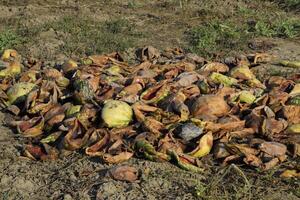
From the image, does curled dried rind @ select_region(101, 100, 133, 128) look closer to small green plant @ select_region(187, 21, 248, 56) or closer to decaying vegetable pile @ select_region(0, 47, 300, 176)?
decaying vegetable pile @ select_region(0, 47, 300, 176)

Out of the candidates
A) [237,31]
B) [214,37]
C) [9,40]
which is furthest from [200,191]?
[9,40]

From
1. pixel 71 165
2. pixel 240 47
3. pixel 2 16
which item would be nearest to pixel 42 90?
pixel 71 165

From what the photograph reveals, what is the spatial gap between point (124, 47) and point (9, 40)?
1.84 meters

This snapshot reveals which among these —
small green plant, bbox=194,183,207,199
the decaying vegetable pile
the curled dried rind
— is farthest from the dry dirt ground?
the curled dried rind

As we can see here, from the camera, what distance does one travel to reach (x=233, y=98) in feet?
19.4

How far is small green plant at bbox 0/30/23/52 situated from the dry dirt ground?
0.02m

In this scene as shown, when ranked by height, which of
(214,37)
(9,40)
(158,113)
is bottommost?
(9,40)

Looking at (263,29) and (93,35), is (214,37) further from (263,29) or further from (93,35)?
(93,35)

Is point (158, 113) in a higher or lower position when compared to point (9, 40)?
higher

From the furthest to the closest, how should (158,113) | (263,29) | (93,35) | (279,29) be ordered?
(279,29), (263,29), (93,35), (158,113)

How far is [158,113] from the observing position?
5633mm

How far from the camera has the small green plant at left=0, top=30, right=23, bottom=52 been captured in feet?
27.9

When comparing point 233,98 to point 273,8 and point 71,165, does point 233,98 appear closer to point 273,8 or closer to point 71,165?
point 71,165

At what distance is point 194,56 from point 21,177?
3296 mm
